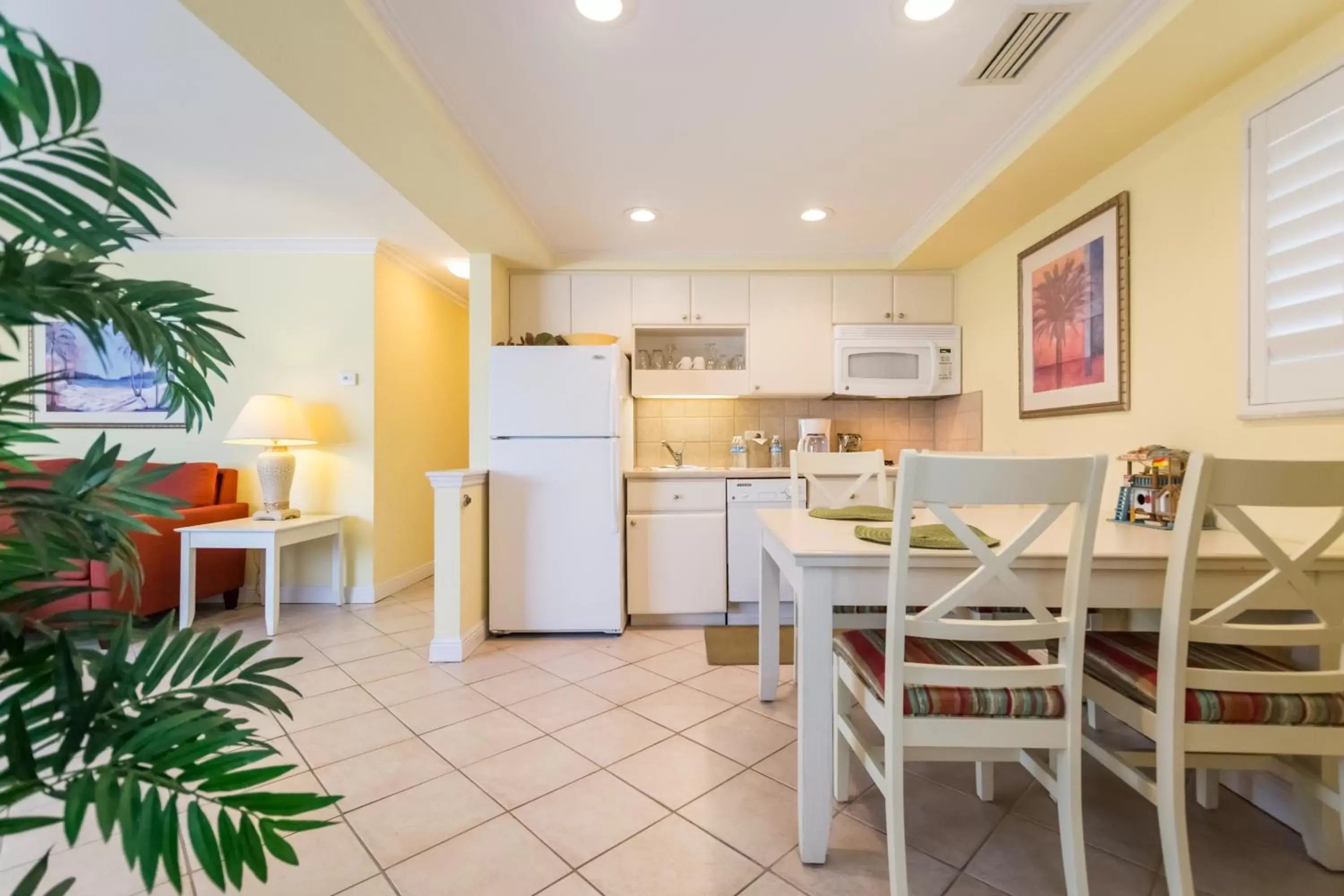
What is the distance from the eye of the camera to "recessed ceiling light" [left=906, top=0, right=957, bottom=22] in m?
1.56

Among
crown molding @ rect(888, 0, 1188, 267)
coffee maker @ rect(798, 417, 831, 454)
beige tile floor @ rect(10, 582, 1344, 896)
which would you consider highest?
crown molding @ rect(888, 0, 1188, 267)

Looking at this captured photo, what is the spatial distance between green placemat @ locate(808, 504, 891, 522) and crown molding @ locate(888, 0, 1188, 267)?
1444 mm

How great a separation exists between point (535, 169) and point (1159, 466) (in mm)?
2546

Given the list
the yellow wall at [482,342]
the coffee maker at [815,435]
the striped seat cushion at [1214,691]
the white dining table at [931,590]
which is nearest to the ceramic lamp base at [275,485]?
the yellow wall at [482,342]

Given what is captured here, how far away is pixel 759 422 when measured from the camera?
12.4ft

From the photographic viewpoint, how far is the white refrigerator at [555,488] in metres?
2.99

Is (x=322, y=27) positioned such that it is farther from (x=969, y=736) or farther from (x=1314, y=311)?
(x=1314, y=311)

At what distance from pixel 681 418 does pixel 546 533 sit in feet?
3.94

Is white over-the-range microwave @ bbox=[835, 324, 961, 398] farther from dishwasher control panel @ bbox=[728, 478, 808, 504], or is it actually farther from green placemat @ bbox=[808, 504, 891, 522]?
green placemat @ bbox=[808, 504, 891, 522]

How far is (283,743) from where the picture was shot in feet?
6.49

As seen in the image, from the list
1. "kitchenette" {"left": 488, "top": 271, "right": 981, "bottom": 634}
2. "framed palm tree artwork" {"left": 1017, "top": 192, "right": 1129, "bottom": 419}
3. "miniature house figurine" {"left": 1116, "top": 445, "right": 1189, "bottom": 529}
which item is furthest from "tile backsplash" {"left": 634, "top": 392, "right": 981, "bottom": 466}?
"miniature house figurine" {"left": 1116, "top": 445, "right": 1189, "bottom": 529}

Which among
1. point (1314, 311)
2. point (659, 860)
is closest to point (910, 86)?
point (1314, 311)

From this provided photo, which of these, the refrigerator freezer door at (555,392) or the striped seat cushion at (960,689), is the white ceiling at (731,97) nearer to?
the refrigerator freezer door at (555,392)

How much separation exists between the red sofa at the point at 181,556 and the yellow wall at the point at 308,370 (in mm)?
210
